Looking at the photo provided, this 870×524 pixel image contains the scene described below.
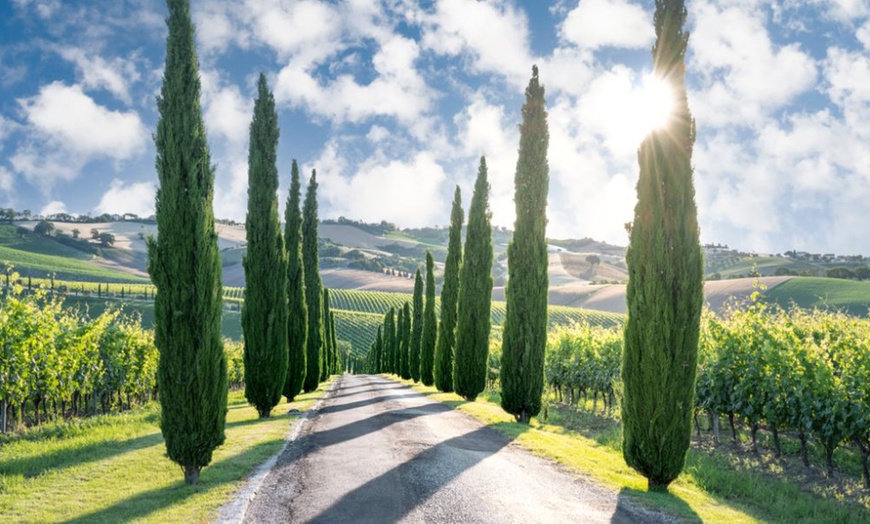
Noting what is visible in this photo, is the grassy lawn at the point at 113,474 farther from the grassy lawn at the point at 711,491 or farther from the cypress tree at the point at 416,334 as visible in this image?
the cypress tree at the point at 416,334

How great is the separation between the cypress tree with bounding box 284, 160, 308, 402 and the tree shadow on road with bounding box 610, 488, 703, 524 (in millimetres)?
17910

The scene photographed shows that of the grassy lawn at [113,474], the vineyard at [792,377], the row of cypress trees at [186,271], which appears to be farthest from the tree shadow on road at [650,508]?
the row of cypress trees at [186,271]

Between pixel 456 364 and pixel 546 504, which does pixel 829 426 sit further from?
pixel 456 364

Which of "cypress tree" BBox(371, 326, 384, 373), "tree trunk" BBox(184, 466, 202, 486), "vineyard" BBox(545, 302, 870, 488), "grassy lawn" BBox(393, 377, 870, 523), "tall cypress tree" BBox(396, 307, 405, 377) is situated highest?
"vineyard" BBox(545, 302, 870, 488)

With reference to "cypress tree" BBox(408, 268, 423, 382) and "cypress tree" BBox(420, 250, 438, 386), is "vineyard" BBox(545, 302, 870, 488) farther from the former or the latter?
"cypress tree" BBox(408, 268, 423, 382)

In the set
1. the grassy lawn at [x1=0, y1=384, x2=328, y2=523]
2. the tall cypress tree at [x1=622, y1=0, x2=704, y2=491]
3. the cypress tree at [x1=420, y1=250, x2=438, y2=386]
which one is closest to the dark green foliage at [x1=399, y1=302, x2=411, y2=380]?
the cypress tree at [x1=420, y1=250, x2=438, y2=386]

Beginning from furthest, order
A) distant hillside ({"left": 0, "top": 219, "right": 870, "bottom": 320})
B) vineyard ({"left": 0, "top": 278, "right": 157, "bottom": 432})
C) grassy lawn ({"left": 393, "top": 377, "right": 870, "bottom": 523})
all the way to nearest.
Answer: distant hillside ({"left": 0, "top": 219, "right": 870, "bottom": 320}) → vineyard ({"left": 0, "top": 278, "right": 157, "bottom": 432}) → grassy lawn ({"left": 393, "top": 377, "right": 870, "bottom": 523})

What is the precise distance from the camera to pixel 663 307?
9.44 metres

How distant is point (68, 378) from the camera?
69.8ft

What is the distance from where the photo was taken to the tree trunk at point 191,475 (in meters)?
9.34

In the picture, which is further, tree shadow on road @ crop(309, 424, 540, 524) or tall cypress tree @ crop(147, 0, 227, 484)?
tall cypress tree @ crop(147, 0, 227, 484)

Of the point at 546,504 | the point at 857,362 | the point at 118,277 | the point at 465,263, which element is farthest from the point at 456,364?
the point at 118,277

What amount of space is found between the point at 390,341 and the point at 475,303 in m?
40.6

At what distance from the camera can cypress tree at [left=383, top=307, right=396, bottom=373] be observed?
61731mm
